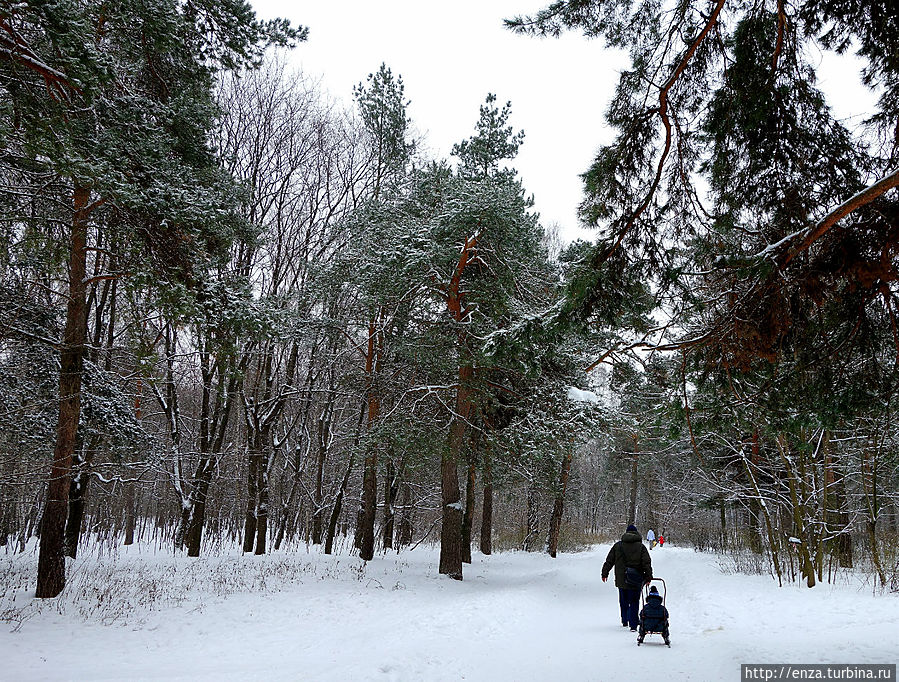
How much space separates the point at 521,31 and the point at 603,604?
12363mm

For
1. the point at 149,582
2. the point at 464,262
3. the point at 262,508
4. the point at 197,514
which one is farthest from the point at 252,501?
the point at 464,262

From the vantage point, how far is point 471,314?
13.5 meters

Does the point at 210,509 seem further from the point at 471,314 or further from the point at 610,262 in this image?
the point at 610,262

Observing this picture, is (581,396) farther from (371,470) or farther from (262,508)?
(262,508)

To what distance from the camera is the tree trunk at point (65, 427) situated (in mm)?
8141

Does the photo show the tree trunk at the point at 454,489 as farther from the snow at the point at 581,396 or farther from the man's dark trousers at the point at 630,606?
the man's dark trousers at the point at 630,606

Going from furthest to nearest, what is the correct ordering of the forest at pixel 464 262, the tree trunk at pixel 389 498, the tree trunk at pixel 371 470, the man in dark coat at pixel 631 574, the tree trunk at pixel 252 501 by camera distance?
1. the tree trunk at pixel 389 498
2. the tree trunk at pixel 252 501
3. the tree trunk at pixel 371 470
4. the man in dark coat at pixel 631 574
5. the forest at pixel 464 262

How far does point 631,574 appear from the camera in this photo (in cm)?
859

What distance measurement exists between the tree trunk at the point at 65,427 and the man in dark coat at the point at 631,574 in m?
8.71

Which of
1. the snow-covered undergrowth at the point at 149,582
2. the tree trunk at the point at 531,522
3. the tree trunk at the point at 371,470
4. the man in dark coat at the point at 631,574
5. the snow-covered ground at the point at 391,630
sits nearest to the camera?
the snow-covered ground at the point at 391,630

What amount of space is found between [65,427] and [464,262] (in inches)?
355

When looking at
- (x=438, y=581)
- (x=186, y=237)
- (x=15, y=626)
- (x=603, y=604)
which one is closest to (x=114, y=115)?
(x=186, y=237)

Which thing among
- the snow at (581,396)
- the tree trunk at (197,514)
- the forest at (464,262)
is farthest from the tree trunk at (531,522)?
the tree trunk at (197,514)

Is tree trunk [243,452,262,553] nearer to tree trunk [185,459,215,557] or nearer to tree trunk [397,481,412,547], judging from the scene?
tree trunk [185,459,215,557]
